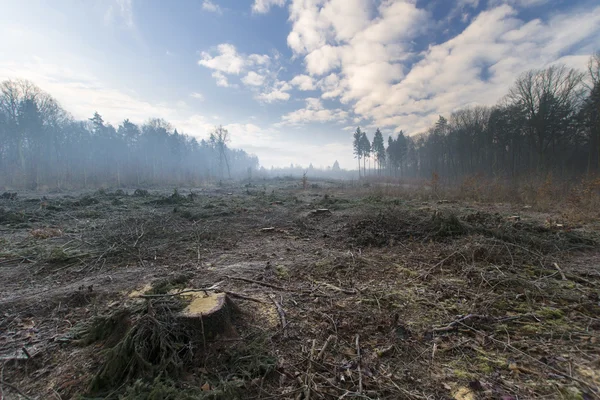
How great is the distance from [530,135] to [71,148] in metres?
66.6

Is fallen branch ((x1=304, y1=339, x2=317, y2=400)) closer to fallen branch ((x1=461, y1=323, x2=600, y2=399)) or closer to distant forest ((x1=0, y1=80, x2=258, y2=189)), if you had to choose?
fallen branch ((x1=461, y1=323, x2=600, y2=399))

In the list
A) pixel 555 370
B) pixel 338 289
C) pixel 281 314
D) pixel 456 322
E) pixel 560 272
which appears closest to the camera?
pixel 555 370

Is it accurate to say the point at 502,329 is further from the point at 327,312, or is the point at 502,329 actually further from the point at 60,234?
the point at 60,234

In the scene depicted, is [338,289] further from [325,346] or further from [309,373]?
[309,373]

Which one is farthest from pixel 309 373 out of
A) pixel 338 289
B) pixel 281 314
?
pixel 338 289

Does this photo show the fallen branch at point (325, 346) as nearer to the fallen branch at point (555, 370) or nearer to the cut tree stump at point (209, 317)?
the cut tree stump at point (209, 317)

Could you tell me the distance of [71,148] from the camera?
40.7 meters

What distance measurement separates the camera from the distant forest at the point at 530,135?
830 inches

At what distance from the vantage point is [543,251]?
14.7ft

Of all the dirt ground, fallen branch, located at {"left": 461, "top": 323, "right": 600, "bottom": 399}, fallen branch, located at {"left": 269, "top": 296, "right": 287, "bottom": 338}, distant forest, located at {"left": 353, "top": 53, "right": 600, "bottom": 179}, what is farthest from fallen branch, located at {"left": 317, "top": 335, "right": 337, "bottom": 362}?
distant forest, located at {"left": 353, "top": 53, "right": 600, "bottom": 179}

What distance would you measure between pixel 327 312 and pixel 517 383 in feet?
5.51

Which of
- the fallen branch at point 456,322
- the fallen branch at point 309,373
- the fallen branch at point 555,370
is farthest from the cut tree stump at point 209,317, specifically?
the fallen branch at point 555,370

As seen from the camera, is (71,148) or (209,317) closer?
(209,317)

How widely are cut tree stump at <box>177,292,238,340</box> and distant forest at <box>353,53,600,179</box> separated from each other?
1771cm
